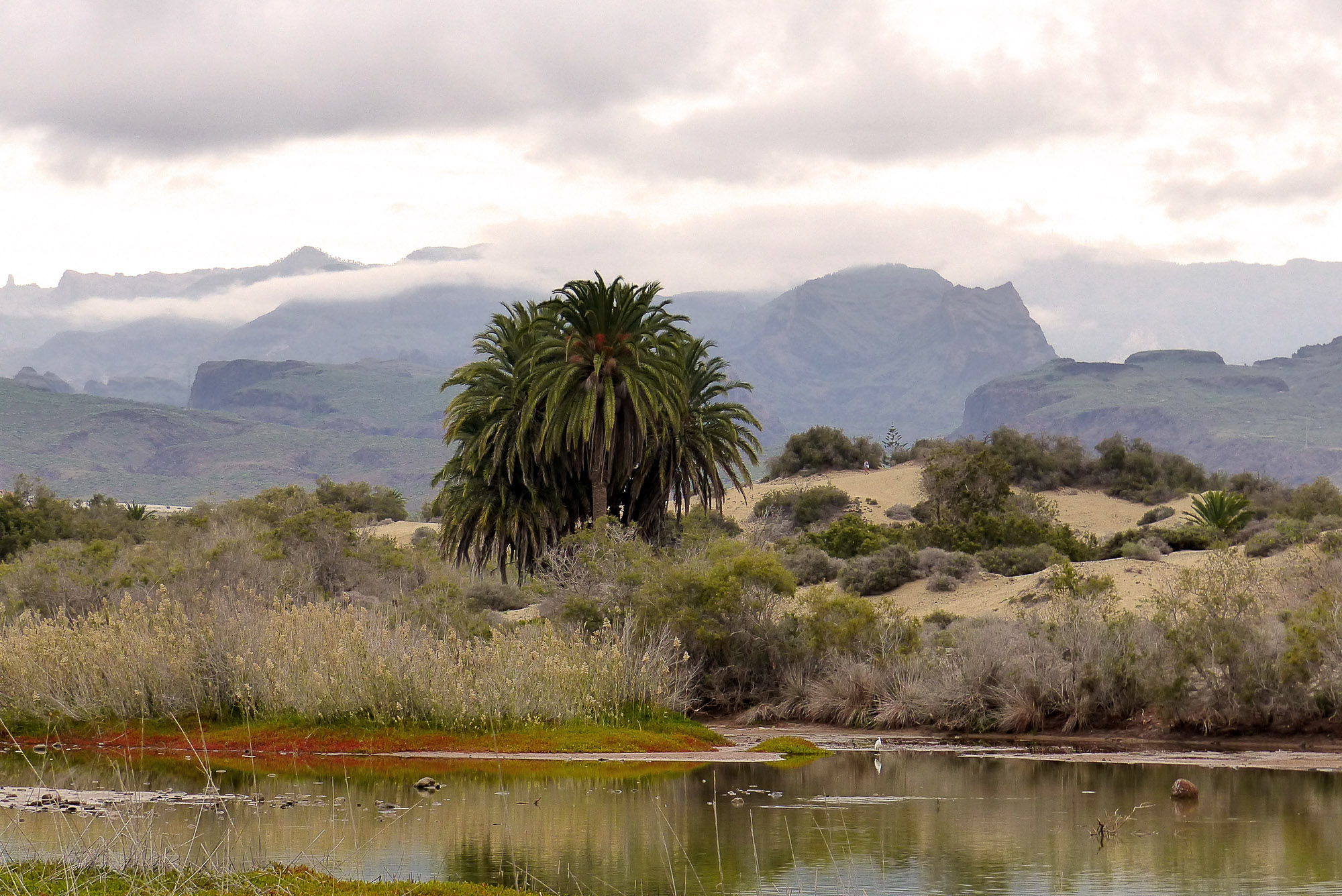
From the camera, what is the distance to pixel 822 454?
8362cm

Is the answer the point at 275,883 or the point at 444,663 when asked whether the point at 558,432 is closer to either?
the point at 444,663

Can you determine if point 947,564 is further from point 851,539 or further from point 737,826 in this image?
point 737,826

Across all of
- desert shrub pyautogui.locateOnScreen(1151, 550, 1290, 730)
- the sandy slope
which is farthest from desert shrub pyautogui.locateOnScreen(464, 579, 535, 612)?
desert shrub pyautogui.locateOnScreen(1151, 550, 1290, 730)

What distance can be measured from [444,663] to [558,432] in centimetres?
1161

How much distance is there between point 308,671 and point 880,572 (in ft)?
73.1

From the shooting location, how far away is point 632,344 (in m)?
37.3

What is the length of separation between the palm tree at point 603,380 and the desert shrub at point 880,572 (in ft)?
30.5

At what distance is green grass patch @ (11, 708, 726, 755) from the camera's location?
80.9 ft

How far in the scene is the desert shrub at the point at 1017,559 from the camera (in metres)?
45.0

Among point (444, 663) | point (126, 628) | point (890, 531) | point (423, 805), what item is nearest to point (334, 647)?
point (444, 663)

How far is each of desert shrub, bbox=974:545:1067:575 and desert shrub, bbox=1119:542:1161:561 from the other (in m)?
2.27

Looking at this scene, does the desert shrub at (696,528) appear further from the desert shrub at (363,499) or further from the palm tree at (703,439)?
the desert shrub at (363,499)

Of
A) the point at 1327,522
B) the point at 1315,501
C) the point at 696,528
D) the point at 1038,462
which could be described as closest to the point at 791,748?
the point at 696,528

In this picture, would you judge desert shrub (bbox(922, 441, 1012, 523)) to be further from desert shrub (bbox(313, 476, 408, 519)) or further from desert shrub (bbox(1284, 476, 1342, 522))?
desert shrub (bbox(313, 476, 408, 519))
